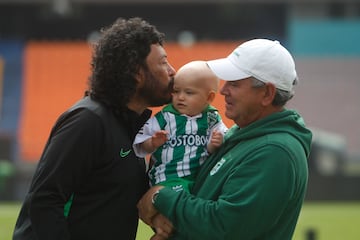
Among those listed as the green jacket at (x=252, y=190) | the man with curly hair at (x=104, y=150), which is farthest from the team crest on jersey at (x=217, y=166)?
the man with curly hair at (x=104, y=150)

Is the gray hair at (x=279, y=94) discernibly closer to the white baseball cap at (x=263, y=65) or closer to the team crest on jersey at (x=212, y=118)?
the white baseball cap at (x=263, y=65)

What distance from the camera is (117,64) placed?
12.2 ft

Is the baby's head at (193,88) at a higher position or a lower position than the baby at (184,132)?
higher

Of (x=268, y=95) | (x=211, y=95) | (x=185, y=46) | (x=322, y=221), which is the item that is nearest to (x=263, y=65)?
(x=268, y=95)

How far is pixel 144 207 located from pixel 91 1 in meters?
27.6

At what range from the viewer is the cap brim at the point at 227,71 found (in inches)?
137

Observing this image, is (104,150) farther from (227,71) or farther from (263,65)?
(263,65)

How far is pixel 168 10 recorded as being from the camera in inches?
1291

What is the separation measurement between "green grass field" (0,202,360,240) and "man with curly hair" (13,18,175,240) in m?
7.13

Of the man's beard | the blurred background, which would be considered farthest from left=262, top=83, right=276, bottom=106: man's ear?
the blurred background

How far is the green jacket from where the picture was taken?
3.30 meters

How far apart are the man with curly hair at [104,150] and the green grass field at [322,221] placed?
23.4ft

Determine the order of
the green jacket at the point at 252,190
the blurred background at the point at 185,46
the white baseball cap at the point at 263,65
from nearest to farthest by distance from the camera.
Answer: the green jacket at the point at 252,190
the white baseball cap at the point at 263,65
the blurred background at the point at 185,46

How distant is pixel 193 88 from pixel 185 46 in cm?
2530
